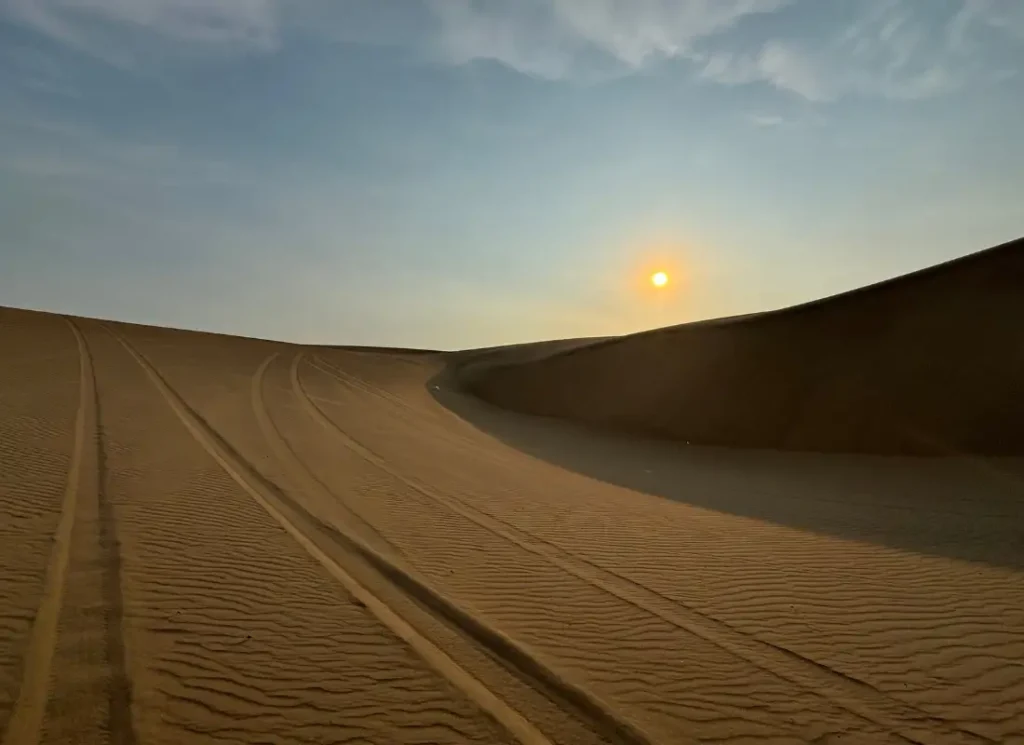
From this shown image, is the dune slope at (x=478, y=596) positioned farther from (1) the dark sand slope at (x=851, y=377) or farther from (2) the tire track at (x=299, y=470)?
(1) the dark sand slope at (x=851, y=377)

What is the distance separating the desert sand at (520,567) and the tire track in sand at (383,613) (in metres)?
0.03

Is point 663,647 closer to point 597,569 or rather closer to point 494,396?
point 597,569

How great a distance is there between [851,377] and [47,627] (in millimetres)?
16012

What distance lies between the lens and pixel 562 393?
2320 centimetres

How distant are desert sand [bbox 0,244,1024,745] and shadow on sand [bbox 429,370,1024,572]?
3.0 inches

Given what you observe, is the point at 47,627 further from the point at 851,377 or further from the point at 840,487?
the point at 851,377

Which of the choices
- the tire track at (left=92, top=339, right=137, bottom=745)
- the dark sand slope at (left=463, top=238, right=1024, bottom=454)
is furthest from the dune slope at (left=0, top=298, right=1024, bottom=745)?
the dark sand slope at (left=463, top=238, right=1024, bottom=454)

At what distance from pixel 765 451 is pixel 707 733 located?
12435mm

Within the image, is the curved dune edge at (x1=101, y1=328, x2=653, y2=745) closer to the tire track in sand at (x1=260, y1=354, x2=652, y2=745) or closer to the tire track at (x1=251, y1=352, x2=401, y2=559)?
the tire track in sand at (x1=260, y1=354, x2=652, y2=745)

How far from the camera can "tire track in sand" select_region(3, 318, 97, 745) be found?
3529 millimetres

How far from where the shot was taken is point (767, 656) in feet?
16.3

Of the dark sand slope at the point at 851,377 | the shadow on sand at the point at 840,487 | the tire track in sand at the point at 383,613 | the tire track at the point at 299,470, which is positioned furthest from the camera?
the dark sand slope at the point at 851,377

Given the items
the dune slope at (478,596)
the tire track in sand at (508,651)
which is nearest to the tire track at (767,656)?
the dune slope at (478,596)

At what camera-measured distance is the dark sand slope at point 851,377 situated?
14.1 m
